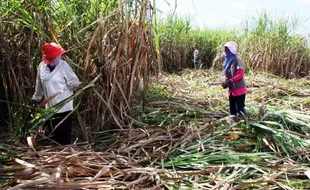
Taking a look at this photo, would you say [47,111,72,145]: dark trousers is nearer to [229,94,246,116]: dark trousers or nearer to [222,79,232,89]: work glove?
[222,79,232,89]: work glove

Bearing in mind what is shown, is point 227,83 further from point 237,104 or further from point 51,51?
point 51,51

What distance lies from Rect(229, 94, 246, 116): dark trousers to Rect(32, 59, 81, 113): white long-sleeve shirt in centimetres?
205

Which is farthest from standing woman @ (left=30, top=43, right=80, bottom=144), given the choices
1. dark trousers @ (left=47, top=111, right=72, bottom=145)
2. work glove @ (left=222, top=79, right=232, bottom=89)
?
work glove @ (left=222, top=79, right=232, bottom=89)

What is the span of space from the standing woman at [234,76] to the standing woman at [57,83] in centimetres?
193

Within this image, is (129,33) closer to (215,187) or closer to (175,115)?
(175,115)

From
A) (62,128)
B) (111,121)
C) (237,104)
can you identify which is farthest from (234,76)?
(62,128)

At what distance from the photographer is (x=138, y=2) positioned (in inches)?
161

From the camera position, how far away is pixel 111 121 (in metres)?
4.14

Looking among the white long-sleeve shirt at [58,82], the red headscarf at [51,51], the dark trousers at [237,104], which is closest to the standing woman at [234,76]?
the dark trousers at [237,104]

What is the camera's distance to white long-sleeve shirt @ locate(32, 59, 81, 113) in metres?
3.66

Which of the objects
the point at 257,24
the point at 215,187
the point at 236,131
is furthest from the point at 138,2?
the point at 257,24

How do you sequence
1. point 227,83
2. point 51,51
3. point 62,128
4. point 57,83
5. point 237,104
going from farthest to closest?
point 237,104 → point 227,83 → point 62,128 → point 57,83 → point 51,51

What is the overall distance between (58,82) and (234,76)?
215 cm

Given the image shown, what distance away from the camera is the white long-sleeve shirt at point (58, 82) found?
144 inches
